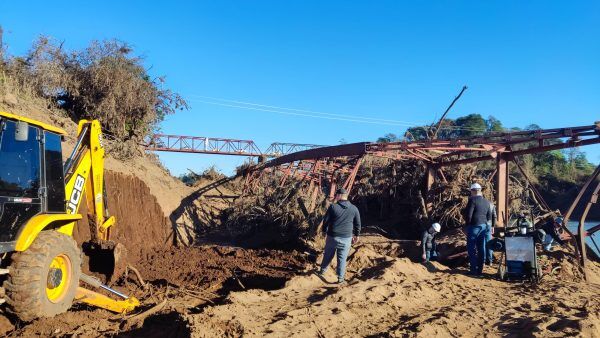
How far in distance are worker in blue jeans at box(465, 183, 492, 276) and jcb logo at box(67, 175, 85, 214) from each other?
6.86m

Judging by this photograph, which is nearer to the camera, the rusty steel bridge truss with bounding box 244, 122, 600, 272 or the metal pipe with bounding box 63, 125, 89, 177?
the metal pipe with bounding box 63, 125, 89, 177

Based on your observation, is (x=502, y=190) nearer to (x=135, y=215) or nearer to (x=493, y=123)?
(x=135, y=215)

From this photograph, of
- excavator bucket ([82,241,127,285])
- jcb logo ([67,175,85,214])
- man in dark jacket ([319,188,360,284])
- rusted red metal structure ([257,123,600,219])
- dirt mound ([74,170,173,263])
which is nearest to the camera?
jcb logo ([67,175,85,214])

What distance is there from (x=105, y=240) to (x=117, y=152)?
27.3 feet

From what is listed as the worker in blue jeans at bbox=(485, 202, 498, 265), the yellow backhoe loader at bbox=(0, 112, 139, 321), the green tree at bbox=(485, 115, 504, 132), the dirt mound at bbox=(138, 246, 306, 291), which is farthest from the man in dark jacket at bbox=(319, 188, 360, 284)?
the green tree at bbox=(485, 115, 504, 132)

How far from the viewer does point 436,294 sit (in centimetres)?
740

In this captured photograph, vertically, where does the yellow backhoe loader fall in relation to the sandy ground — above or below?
above

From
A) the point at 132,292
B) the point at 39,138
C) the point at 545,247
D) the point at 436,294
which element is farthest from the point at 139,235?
the point at 545,247

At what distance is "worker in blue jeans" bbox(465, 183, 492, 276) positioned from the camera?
919 cm

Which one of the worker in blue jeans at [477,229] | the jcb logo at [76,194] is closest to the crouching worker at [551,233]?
the worker in blue jeans at [477,229]

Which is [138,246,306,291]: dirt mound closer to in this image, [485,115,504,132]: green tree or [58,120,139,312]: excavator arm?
[58,120,139,312]: excavator arm

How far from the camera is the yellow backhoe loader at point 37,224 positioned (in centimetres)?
536

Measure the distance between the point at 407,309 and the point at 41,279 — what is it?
458 cm

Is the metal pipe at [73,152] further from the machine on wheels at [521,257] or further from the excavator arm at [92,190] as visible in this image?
the machine on wheels at [521,257]
